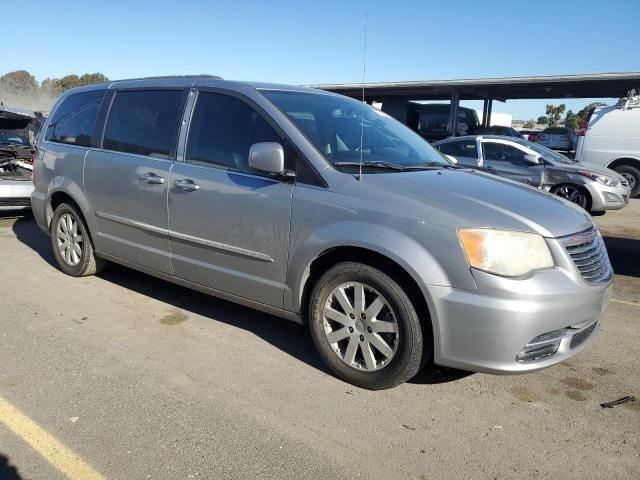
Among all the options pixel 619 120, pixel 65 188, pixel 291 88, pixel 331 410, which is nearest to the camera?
pixel 331 410

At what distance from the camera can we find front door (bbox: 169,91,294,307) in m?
3.41

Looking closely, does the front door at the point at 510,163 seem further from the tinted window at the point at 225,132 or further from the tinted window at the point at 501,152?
the tinted window at the point at 225,132

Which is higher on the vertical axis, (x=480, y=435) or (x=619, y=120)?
(x=619, y=120)

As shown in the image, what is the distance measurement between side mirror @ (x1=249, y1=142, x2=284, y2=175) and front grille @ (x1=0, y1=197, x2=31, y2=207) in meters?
5.84

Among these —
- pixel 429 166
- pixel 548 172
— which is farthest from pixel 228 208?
pixel 548 172

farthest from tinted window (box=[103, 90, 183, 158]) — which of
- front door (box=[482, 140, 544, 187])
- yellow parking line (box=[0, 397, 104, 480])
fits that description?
front door (box=[482, 140, 544, 187])

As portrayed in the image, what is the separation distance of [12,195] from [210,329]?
521cm

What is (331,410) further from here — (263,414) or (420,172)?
(420,172)

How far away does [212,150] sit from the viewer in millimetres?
3773

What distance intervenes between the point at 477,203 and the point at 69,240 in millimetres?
3966

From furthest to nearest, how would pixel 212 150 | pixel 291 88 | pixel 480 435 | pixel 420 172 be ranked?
1. pixel 291 88
2. pixel 212 150
3. pixel 420 172
4. pixel 480 435

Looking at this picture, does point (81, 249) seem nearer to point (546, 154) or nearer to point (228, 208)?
point (228, 208)

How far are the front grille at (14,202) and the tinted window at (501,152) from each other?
7.95 metres

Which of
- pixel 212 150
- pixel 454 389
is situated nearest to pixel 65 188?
pixel 212 150
